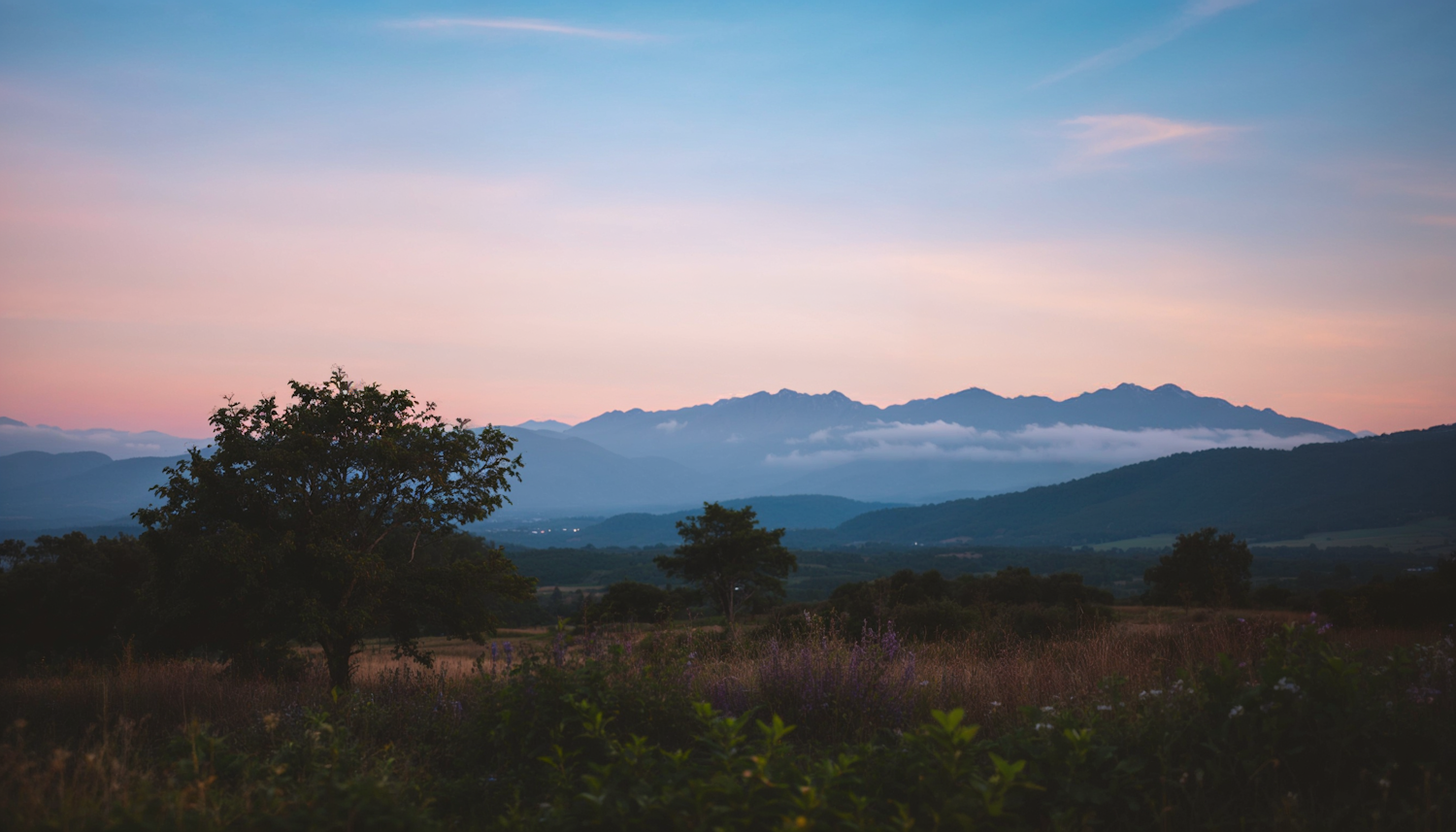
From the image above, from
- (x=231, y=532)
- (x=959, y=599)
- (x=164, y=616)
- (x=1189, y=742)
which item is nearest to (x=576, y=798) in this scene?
(x=1189, y=742)

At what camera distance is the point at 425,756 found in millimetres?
4930

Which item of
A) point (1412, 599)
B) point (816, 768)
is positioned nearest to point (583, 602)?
point (816, 768)

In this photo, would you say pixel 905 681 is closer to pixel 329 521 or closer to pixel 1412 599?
pixel 329 521

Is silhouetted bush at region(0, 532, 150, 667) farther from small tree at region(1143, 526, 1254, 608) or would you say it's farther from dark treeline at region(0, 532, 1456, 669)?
small tree at region(1143, 526, 1254, 608)

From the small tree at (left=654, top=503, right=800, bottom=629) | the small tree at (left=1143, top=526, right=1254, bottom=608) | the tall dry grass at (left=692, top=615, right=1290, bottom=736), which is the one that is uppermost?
the tall dry grass at (left=692, top=615, right=1290, bottom=736)

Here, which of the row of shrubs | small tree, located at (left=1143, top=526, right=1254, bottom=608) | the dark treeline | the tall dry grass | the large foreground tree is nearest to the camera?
the row of shrubs

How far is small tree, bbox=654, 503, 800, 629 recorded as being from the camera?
4794 cm

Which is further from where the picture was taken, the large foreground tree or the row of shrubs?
the large foreground tree

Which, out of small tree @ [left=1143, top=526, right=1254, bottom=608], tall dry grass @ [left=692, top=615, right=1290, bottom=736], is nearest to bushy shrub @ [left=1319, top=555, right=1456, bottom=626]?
tall dry grass @ [left=692, top=615, right=1290, bottom=736]

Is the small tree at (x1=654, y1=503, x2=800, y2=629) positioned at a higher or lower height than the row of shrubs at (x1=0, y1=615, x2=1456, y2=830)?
lower

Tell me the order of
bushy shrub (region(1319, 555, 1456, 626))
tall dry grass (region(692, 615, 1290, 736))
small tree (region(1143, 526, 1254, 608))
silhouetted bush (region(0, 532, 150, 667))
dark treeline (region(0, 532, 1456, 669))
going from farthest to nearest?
small tree (region(1143, 526, 1254, 608))
silhouetted bush (region(0, 532, 150, 667))
bushy shrub (region(1319, 555, 1456, 626))
dark treeline (region(0, 532, 1456, 669))
tall dry grass (region(692, 615, 1290, 736))

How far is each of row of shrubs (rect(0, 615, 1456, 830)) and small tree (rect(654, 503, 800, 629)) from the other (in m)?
42.8

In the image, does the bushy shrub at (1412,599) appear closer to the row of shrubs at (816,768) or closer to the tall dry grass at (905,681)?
the tall dry grass at (905,681)

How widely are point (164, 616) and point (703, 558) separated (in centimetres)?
3568
